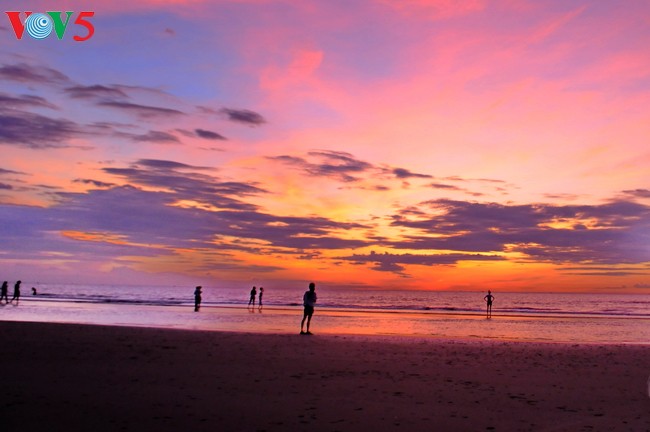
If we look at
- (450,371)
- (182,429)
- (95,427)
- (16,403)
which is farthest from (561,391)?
(16,403)

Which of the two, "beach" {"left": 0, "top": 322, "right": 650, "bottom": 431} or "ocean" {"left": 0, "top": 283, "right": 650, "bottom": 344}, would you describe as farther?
"ocean" {"left": 0, "top": 283, "right": 650, "bottom": 344}

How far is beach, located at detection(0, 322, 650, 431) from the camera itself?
890 centimetres

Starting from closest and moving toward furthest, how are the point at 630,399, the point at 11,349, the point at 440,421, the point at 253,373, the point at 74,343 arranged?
the point at 440,421 → the point at 630,399 → the point at 253,373 → the point at 11,349 → the point at 74,343

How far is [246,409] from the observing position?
9625 millimetres

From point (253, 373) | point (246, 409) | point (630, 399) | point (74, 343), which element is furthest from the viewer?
point (74, 343)

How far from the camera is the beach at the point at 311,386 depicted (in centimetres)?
890

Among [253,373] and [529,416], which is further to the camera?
[253,373]

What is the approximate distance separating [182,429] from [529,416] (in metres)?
6.17

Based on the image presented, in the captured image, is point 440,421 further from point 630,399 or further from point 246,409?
point 630,399

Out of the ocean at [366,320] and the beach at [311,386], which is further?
the ocean at [366,320]

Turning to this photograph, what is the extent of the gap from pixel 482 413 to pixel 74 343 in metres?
15.3

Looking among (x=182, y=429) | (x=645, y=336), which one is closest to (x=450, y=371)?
(x=182, y=429)

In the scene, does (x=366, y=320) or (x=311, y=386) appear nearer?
(x=311, y=386)

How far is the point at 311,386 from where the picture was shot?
11.9 metres
